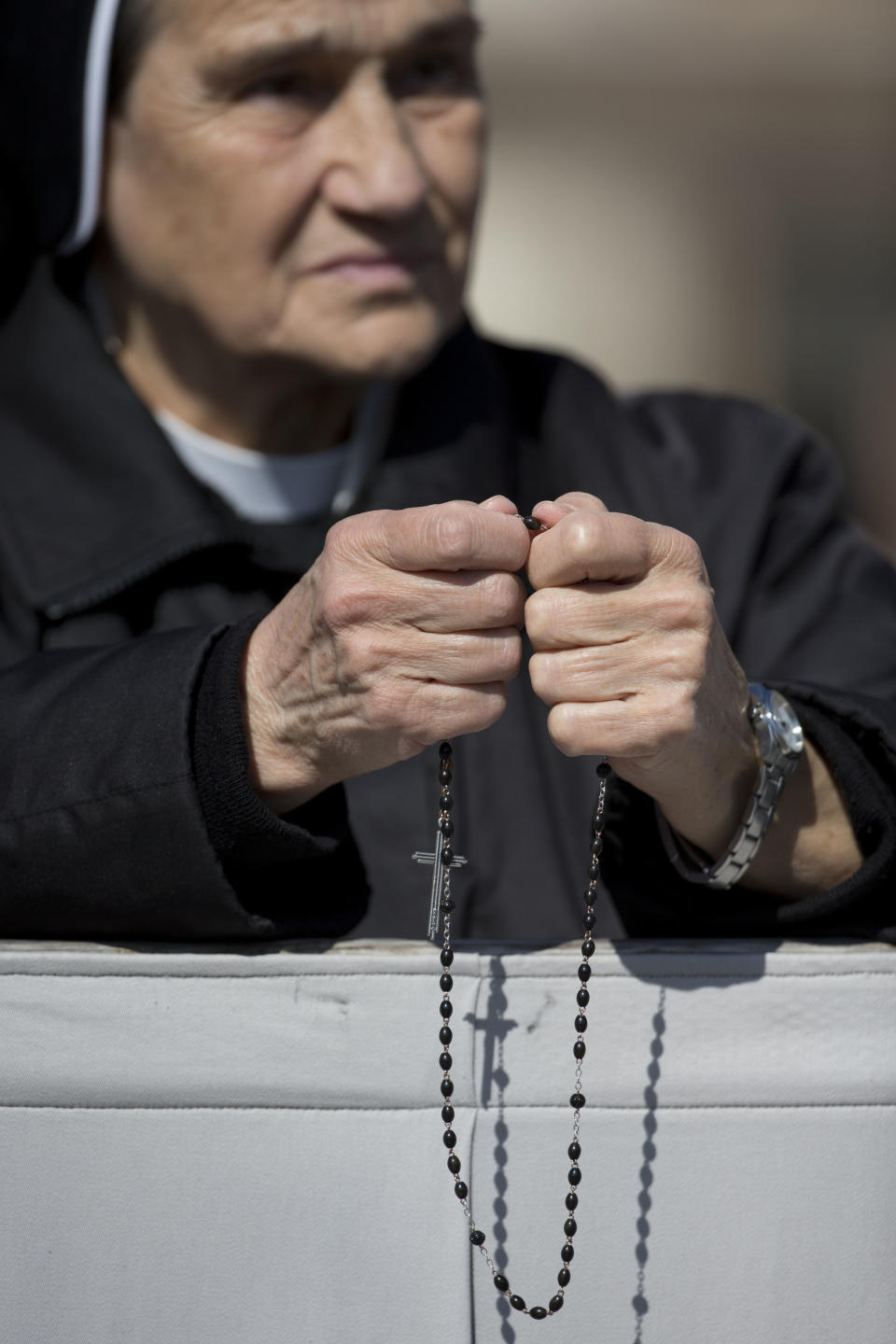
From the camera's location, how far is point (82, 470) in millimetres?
1586

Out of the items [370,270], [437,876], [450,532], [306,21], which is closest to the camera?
[450,532]

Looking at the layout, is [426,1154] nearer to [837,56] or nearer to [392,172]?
[392,172]

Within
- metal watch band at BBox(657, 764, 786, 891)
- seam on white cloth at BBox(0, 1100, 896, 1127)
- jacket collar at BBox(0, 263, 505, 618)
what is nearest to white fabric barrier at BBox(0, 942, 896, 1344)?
seam on white cloth at BBox(0, 1100, 896, 1127)

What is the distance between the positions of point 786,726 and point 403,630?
1.12ft

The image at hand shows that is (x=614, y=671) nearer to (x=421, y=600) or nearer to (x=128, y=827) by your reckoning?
(x=421, y=600)

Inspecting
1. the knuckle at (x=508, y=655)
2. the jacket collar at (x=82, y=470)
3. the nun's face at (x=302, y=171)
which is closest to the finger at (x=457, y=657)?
the knuckle at (x=508, y=655)

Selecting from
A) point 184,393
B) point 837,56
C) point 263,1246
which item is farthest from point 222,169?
point 837,56

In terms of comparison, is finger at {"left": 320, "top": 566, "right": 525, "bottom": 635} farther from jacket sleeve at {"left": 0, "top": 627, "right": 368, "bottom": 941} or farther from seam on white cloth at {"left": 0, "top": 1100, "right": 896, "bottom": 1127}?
seam on white cloth at {"left": 0, "top": 1100, "right": 896, "bottom": 1127}

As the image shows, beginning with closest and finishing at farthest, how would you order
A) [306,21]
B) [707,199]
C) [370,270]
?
[306,21], [370,270], [707,199]

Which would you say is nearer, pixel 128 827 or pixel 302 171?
pixel 128 827

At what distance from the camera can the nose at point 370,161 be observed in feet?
5.16

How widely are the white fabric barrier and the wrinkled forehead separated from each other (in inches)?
41.4

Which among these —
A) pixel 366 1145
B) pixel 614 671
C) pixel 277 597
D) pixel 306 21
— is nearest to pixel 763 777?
pixel 614 671

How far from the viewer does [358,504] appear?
1.78 metres
